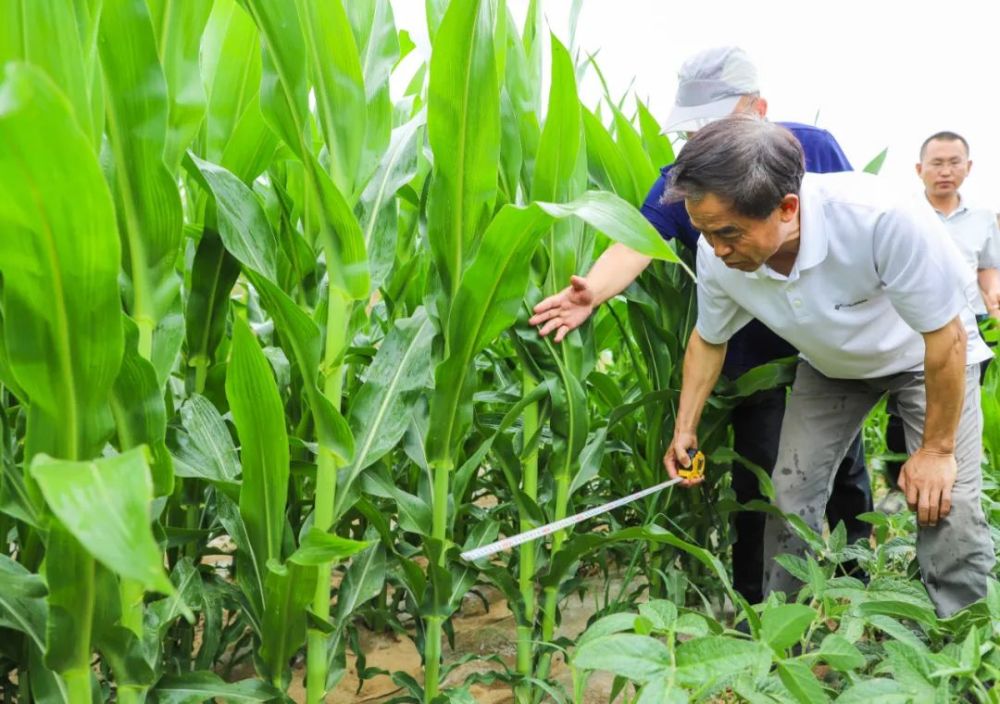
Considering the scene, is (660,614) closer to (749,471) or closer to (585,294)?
(585,294)

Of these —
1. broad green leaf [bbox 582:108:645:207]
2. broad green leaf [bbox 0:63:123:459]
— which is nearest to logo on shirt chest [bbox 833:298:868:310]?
broad green leaf [bbox 582:108:645:207]

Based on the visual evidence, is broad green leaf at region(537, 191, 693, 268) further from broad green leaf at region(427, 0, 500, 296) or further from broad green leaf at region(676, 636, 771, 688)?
broad green leaf at region(676, 636, 771, 688)

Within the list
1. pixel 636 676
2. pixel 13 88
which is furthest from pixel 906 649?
pixel 13 88

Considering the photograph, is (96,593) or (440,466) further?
(440,466)

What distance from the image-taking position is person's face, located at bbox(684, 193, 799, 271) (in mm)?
1428

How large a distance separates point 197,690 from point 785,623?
72cm

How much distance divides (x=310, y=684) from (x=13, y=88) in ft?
2.98

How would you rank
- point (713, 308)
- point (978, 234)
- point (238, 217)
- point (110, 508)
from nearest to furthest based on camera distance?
point (110, 508) < point (238, 217) < point (713, 308) < point (978, 234)

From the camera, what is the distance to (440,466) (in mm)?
1312

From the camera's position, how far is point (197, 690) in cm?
105

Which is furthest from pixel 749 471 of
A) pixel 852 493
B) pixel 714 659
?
pixel 714 659

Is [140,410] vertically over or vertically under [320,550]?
over

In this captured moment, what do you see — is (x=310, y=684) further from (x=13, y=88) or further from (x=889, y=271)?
(x=889, y=271)

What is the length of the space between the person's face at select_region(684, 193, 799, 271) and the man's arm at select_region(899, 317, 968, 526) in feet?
1.04
